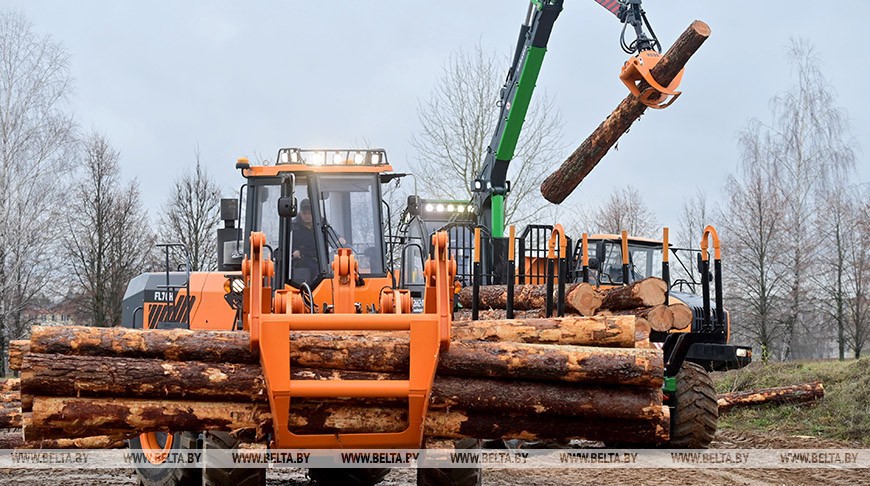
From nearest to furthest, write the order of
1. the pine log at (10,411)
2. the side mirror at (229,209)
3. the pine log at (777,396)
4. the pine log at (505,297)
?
the side mirror at (229,209), the pine log at (10,411), the pine log at (505,297), the pine log at (777,396)

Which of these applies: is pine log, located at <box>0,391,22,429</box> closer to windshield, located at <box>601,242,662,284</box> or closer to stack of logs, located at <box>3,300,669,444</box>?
stack of logs, located at <box>3,300,669,444</box>

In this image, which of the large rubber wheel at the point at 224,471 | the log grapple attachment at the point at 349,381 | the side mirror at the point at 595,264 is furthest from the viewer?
the side mirror at the point at 595,264

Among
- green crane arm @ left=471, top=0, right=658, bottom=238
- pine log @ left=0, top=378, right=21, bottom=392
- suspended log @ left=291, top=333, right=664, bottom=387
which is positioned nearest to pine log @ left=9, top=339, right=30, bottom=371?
suspended log @ left=291, top=333, right=664, bottom=387

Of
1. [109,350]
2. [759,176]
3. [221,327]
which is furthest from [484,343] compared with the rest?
[759,176]

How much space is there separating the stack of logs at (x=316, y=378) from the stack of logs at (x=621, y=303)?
2885 mm

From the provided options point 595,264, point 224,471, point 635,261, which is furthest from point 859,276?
point 224,471

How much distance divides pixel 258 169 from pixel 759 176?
2331 cm

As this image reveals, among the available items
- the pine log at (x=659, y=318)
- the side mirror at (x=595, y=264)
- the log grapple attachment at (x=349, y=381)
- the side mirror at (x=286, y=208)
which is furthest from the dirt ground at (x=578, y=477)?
the side mirror at (x=595, y=264)

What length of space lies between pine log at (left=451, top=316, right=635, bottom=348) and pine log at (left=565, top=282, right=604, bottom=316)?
3.85 metres

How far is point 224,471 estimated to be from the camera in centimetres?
604

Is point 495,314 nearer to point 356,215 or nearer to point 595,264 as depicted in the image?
point 595,264

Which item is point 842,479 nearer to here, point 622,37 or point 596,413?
point 596,413

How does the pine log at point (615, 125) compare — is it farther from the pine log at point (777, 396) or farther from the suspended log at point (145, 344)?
the suspended log at point (145, 344)

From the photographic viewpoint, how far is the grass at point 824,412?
11.4m
